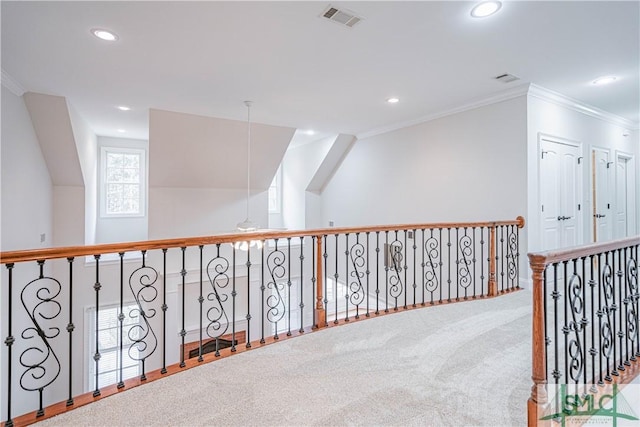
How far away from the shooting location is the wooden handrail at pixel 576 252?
1.77 meters

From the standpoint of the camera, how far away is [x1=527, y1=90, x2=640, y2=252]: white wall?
4.38 metres

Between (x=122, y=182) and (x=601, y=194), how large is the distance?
31.1 feet

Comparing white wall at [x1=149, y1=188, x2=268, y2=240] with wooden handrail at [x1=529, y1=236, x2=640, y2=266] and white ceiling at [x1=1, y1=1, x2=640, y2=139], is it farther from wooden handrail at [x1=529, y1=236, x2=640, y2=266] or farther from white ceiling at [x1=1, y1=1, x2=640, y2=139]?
wooden handrail at [x1=529, y1=236, x2=640, y2=266]

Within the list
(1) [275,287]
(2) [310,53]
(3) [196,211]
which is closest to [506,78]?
(2) [310,53]

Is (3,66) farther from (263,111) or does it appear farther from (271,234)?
(271,234)

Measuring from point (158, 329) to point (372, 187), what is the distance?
17.0ft

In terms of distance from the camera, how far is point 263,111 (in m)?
5.44

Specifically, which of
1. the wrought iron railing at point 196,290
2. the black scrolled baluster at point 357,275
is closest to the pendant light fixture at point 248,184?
the wrought iron railing at point 196,290

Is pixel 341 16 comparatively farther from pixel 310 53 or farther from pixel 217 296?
pixel 217 296

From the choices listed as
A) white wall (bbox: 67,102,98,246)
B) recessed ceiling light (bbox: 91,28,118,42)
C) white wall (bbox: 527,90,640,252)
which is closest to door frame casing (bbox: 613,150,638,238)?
white wall (bbox: 527,90,640,252)

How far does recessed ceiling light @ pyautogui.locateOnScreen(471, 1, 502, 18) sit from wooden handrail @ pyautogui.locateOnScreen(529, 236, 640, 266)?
185 cm

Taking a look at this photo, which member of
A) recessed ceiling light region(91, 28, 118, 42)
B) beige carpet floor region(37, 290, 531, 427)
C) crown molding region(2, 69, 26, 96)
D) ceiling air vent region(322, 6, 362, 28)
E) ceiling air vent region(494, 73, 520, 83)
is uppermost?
ceiling air vent region(494, 73, 520, 83)

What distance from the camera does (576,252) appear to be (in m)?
1.96

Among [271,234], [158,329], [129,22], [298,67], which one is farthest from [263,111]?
[158,329]
